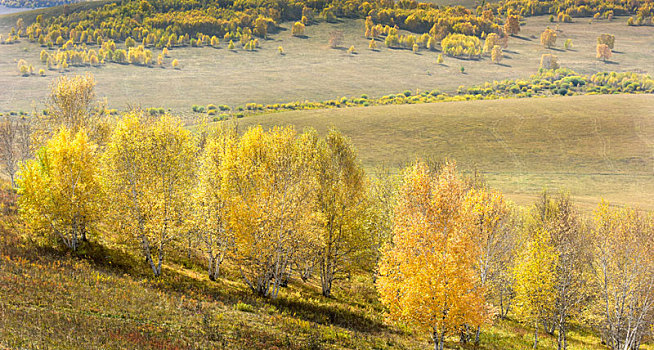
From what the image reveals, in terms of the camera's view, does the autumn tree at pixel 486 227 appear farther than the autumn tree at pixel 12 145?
No

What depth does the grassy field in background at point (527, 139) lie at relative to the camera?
111 meters

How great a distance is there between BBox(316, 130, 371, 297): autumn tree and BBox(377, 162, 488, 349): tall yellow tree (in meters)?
9.55

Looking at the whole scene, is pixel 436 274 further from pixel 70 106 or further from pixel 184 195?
pixel 70 106

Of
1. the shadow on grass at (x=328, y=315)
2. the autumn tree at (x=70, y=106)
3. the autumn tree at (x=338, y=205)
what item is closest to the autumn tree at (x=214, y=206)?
the shadow on grass at (x=328, y=315)

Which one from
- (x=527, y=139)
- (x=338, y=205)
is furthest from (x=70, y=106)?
(x=527, y=139)

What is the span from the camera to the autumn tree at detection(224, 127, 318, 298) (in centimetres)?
3534

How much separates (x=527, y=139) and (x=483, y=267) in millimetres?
108352

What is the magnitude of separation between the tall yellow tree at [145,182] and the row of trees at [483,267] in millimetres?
18633

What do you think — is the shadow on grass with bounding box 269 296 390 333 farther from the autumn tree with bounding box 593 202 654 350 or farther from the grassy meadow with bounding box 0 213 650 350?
the autumn tree with bounding box 593 202 654 350

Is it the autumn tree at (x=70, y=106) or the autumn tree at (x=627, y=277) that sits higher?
the autumn tree at (x=70, y=106)

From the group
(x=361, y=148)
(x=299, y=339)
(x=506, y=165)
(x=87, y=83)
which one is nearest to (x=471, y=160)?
(x=506, y=165)

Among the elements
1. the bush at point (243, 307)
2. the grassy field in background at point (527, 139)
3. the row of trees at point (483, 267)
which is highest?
the row of trees at point (483, 267)

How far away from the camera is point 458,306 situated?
28234 millimetres

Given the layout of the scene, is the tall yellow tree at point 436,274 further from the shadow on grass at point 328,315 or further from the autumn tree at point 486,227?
the autumn tree at point 486,227
